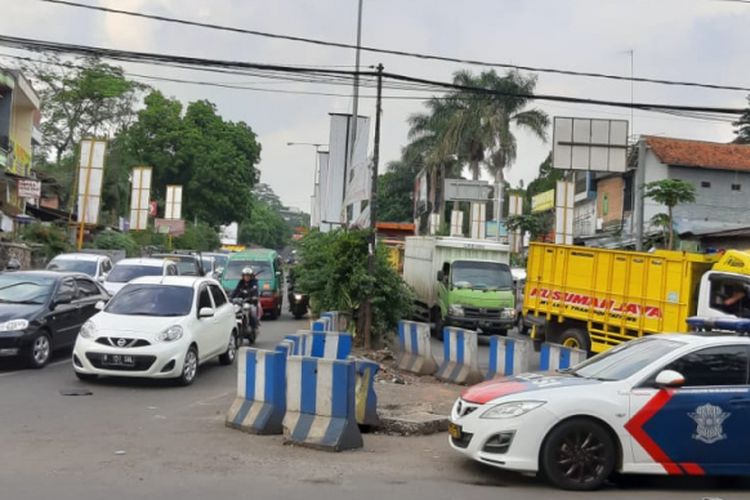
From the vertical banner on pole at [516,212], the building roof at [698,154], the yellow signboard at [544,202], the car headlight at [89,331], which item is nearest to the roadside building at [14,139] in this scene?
the car headlight at [89,331]

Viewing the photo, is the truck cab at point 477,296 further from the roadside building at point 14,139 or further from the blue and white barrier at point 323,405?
the roadside building at point 14,139

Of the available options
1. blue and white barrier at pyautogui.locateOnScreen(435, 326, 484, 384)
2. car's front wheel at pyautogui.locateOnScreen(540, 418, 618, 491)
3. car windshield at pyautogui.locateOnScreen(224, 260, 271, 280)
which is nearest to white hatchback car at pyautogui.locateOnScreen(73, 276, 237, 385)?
blue and white barrier at pyautogui.locateOnScreen(435, 326, 484, 384)

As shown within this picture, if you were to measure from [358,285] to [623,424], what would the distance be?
10895 millimetres

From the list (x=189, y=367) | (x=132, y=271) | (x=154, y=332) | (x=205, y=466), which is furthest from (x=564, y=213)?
(x=205, y=466)

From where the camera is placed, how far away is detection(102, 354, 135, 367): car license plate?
41.6 ft

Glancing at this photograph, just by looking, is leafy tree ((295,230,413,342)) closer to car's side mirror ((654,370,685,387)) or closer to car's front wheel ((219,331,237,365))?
car's front wheel ((219,331,237,365))

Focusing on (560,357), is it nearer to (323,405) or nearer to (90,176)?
(323,405)

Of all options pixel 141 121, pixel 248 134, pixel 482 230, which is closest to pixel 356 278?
pixel 482 230

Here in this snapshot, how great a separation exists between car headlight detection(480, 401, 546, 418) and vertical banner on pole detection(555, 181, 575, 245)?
100 ft

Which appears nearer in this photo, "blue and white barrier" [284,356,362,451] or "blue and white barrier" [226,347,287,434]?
"blue and white barrier" [284,356,362,451]

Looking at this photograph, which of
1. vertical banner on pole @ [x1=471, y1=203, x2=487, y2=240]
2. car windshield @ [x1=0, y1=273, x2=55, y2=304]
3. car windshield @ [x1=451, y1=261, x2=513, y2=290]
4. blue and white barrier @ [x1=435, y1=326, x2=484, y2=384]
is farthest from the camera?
vertical banner on pole @ [x1=471, y1=203, x2=487, y2=240]

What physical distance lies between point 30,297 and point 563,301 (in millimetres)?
10419

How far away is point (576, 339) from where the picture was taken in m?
18.2

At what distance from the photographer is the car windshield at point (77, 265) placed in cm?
2394
